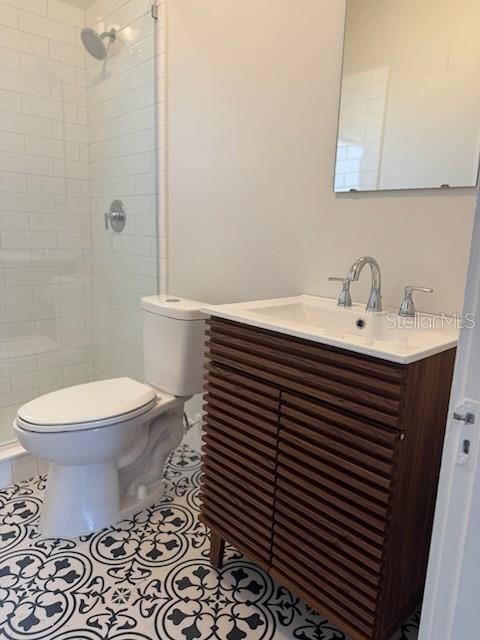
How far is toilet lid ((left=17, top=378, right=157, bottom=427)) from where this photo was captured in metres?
1.52

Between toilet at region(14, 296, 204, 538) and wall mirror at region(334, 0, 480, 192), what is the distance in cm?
83

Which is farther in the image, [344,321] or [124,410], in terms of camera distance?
[124,410]

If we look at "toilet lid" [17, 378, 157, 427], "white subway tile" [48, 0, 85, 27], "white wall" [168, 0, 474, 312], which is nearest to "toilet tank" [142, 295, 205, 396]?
"toilet lid" [17, 378, 157, 427]

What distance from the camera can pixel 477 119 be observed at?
45.1 inches

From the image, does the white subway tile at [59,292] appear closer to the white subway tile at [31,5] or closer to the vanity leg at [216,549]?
the white subway tile at [31,5]

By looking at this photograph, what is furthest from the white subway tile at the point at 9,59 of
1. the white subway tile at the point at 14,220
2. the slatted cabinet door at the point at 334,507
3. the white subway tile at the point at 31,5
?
the slatted cabinet door at the point at 334,507

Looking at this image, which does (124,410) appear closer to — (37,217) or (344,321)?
(344,321)

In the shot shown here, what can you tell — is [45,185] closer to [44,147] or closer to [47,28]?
[44,147]

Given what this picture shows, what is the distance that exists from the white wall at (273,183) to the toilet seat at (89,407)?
544 millimetres

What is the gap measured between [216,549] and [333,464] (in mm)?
658

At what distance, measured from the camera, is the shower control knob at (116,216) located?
244 cm

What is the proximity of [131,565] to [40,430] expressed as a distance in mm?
550

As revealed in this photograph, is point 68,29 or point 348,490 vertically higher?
point 68,29

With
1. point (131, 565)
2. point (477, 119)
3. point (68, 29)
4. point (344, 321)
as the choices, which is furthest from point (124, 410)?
point (68, 29)
